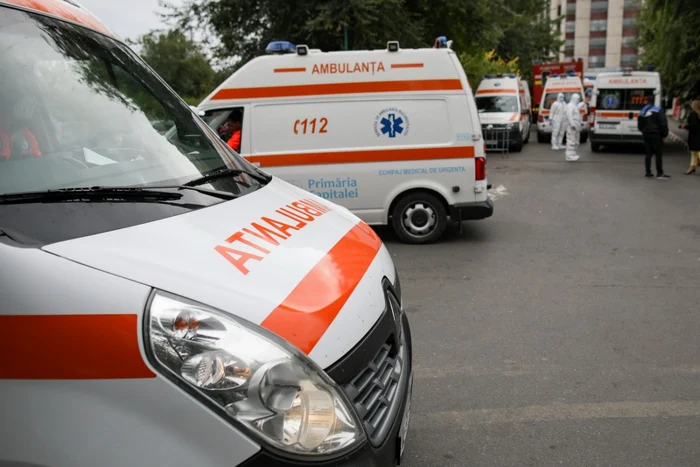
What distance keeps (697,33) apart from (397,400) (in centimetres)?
2067

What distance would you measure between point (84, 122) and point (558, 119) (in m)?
20.7

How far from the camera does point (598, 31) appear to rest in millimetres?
102000

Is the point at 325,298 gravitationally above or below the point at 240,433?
above

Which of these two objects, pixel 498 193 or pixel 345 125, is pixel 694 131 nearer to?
pixel 498 193

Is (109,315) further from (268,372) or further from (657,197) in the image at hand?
(657,197)

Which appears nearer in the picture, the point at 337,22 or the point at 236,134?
the point at 236,134

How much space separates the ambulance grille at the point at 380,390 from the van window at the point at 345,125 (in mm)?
5905

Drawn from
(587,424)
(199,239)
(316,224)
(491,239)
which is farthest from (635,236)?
(199,239)

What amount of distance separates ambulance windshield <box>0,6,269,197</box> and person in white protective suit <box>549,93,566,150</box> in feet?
63.8

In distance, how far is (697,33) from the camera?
62.4 feet

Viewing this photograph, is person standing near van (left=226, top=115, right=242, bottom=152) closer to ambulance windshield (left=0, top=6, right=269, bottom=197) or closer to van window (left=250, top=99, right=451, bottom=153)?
van window (left=250, top=99, right=451, bottom=153)

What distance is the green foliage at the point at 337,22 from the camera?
56.1 ft

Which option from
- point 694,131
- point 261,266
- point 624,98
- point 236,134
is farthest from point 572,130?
point 261,266

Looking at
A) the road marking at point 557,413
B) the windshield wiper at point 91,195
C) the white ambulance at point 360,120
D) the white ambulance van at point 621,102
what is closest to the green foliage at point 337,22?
the white ambulance van at point 621,102
